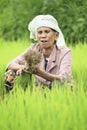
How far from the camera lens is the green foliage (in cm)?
872

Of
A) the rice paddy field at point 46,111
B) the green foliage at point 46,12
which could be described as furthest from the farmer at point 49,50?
the green foliage at point 46,12

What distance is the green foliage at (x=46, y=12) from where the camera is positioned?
8.72 m

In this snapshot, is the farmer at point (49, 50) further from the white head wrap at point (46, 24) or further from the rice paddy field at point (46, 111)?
the rice paddy field at point (46, 111)

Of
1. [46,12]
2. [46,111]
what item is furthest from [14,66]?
[46,12]

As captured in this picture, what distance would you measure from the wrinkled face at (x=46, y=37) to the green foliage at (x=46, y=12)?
14.0ft

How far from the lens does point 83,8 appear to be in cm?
866

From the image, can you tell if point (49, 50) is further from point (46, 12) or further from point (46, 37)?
point (46, 12)

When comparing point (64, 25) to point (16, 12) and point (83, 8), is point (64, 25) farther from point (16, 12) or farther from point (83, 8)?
point (16, 12)

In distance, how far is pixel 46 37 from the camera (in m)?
4.15

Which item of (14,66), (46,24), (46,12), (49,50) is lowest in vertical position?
(14,66)

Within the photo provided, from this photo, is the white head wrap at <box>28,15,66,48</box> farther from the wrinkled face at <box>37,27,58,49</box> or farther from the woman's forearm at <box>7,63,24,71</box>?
the woman's forearm at <box>7,63,24,71</box>

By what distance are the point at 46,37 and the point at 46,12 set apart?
203 inches

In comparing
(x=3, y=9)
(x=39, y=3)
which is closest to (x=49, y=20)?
(x=39, y=3)

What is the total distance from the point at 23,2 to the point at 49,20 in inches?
215
